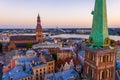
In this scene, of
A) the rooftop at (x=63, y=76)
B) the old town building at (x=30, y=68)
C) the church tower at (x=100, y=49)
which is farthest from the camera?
the old town building at (x=30, y=68)

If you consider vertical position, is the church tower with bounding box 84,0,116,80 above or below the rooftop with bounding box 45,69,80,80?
above

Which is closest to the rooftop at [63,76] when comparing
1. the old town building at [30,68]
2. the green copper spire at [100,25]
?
the old town building at [30,68]

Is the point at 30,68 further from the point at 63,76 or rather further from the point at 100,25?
the point at 100,25

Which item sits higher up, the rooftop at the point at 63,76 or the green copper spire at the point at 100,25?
the green copper spire at the point at 100,25

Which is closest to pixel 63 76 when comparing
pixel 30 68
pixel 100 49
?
pixel 30 68

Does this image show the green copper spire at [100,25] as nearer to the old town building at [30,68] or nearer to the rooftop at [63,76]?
the rooftop at [63,76]

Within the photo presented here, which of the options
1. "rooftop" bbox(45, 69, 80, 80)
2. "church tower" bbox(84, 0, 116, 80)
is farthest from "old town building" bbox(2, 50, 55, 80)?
"church tower" bbox(84, 0, 116, 80)

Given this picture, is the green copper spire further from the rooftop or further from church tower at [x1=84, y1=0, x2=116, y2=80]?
the rooftop

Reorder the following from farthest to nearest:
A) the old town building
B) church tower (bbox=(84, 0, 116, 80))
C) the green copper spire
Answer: the old town building < church tower (bbox=(84, 0, 116, 80)) < the green copper spire
